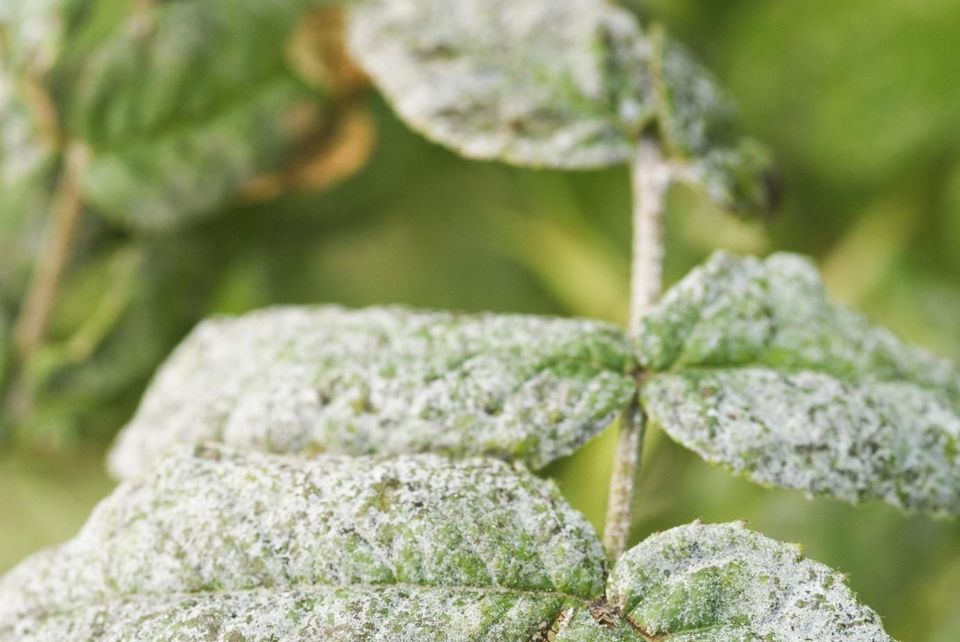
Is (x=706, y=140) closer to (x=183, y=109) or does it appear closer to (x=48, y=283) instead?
(x=183, y=109)

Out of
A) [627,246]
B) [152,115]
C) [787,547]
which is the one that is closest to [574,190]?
[627,246]

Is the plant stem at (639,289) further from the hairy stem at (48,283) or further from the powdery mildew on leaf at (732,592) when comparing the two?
the hairy stem at (48,283)

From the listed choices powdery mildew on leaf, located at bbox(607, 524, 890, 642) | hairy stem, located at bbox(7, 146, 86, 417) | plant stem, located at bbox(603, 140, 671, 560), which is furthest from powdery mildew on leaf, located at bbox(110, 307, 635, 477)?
hairy stem, located at bbox(7, 146, 86, 417)

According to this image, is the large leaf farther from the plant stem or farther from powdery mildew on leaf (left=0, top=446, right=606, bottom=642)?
powdery mildew on leaf (left=0, top=446, right=606, bottom=642)

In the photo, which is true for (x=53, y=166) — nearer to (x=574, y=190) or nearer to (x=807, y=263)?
(x=574, y=190)

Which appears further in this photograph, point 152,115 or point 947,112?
point 947,112

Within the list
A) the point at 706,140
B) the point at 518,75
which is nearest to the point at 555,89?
the point at 518,75
